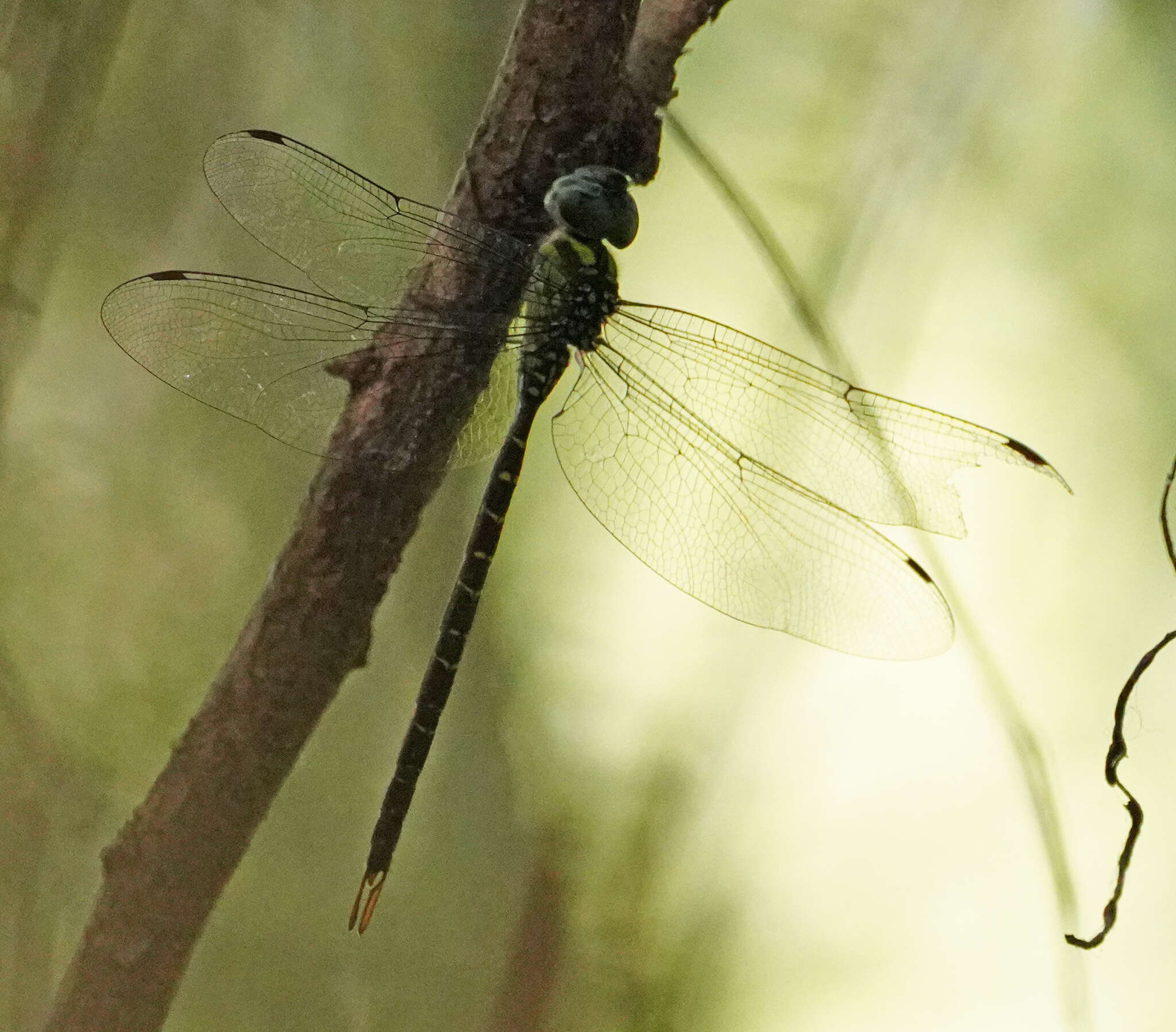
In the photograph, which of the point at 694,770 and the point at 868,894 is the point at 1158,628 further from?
the point at 694,770

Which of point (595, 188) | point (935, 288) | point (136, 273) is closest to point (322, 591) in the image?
point (595, 188)

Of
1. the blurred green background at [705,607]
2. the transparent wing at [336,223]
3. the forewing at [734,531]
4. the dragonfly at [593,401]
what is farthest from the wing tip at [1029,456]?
the transparent wing at [336,223]

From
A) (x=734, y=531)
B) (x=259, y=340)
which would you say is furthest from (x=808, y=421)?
(x=259, y=340)

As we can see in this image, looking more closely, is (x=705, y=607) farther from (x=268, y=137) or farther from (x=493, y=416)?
(x=268, y=137)

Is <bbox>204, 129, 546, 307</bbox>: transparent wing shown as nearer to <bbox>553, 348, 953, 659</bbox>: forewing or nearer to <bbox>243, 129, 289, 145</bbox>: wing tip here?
<bbox>243, 129, 289, 145</bbox>: wing tip

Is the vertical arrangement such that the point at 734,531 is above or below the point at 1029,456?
below

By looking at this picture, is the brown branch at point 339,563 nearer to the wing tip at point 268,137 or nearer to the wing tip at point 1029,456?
the wing tip at point 268,137
